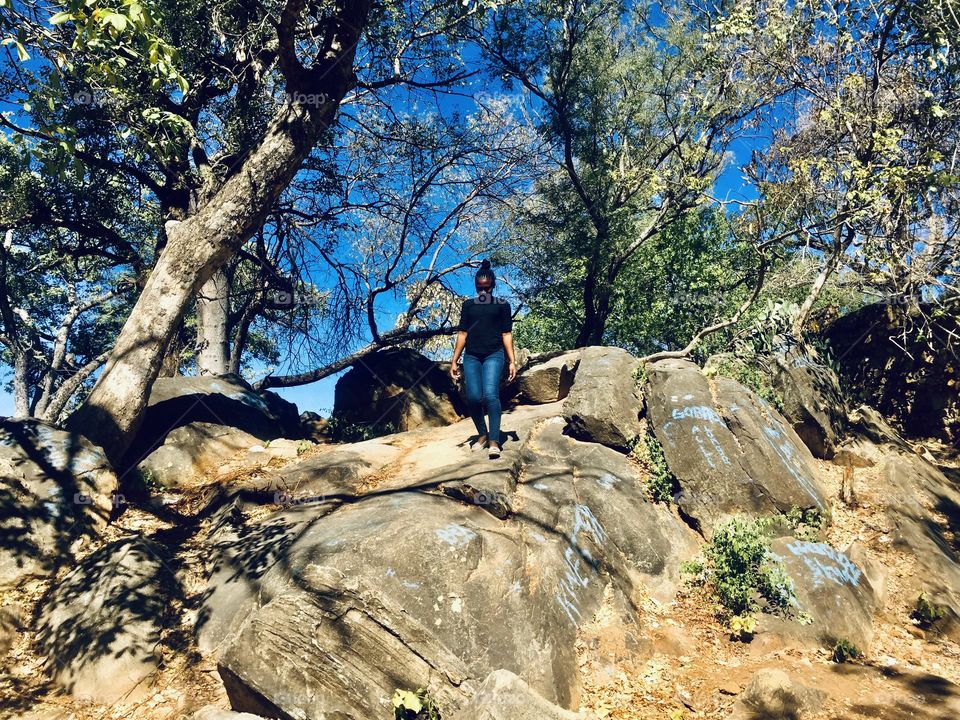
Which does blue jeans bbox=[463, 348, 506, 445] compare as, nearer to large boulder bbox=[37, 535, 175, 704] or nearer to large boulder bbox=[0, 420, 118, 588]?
large boulder bbox=[37, 535, 175, 704]

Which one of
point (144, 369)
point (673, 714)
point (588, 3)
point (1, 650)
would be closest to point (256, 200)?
point (144, 369)

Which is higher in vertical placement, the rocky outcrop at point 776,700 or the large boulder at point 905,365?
the large boulder at point 905,365

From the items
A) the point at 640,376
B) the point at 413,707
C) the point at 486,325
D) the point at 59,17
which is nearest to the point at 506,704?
the point at 413,707

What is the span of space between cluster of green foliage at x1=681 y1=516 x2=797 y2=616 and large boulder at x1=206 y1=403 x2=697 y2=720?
1.14ft

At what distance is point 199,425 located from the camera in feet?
31.9

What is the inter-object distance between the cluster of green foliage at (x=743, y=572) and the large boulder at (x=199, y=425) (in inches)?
276

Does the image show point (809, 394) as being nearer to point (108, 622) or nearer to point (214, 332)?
point (108, 622)

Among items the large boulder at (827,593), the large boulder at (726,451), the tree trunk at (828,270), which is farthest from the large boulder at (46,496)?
the tree trunk at (828,270)

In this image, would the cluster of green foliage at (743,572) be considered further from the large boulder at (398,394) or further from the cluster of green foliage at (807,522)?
the large boulder at (398,394)

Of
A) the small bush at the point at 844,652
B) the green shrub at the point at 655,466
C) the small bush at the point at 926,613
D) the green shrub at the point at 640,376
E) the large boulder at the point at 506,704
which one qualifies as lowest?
the small bush at the point at 844,652

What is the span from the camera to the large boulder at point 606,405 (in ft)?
30.7

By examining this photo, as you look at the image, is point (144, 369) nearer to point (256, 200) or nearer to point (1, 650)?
point (256, 200)
